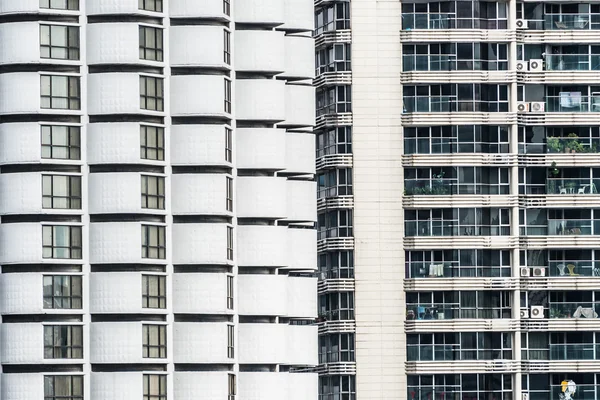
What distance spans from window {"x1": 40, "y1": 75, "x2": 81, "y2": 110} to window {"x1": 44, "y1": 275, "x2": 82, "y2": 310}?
7463 millimetres

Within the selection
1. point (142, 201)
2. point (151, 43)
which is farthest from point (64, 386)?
point (151, 43)

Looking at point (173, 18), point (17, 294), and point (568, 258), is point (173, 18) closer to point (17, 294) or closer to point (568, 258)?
point (17, 294)

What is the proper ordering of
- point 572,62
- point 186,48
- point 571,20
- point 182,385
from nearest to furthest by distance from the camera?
point 182,385 → point 186,48 → point 572,62 → point 571,20

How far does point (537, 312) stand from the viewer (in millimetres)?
166500

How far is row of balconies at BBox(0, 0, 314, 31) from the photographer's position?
380 ft

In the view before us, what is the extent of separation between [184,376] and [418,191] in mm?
53109

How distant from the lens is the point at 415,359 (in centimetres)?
16550

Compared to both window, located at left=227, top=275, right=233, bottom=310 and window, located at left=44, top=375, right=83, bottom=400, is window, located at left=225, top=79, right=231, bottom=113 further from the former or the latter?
window, located at left=44, top=375, right=83, bottom=400

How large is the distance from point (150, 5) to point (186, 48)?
2.47 meters

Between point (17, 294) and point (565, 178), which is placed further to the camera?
point (565, 178)

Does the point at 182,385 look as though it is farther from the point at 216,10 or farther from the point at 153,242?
the point at 216,10

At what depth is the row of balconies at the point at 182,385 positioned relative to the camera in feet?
372

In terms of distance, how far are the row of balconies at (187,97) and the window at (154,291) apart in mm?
7223

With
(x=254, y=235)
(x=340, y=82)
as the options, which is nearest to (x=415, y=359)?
(x=340, y=82)
